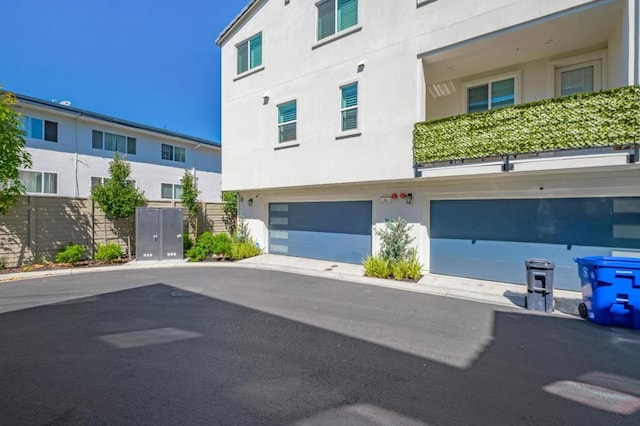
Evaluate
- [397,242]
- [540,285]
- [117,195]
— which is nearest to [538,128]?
[540,285]

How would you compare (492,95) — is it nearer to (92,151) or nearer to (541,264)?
(541,264)

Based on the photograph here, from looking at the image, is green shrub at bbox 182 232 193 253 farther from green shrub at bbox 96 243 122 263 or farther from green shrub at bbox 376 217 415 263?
green shrub at bbox 376 217 415 263

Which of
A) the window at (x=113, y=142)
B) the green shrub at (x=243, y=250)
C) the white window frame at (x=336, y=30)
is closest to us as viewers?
the white window frame at (x=336, y=30)

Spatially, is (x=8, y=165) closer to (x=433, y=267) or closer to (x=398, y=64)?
(x=398, y=64)

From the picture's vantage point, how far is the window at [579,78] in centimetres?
899

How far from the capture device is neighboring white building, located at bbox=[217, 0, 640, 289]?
7.93 meters

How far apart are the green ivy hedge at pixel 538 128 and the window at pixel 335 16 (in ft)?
16.1

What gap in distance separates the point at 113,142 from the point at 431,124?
61.0 feet

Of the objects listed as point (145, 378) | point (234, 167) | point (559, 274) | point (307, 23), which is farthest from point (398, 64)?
point (145, 378)

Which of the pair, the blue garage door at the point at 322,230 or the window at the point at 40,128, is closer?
the blue garage door at the point at 322,230

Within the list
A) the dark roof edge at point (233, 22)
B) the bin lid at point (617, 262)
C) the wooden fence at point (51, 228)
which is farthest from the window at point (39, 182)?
the bin lid at point (617, 262)

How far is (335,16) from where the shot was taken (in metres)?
11.6

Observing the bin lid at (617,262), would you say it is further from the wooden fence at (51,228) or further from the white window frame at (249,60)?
the wooden fence at (51,228)

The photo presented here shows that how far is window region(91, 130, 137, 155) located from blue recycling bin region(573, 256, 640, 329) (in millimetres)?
22277
